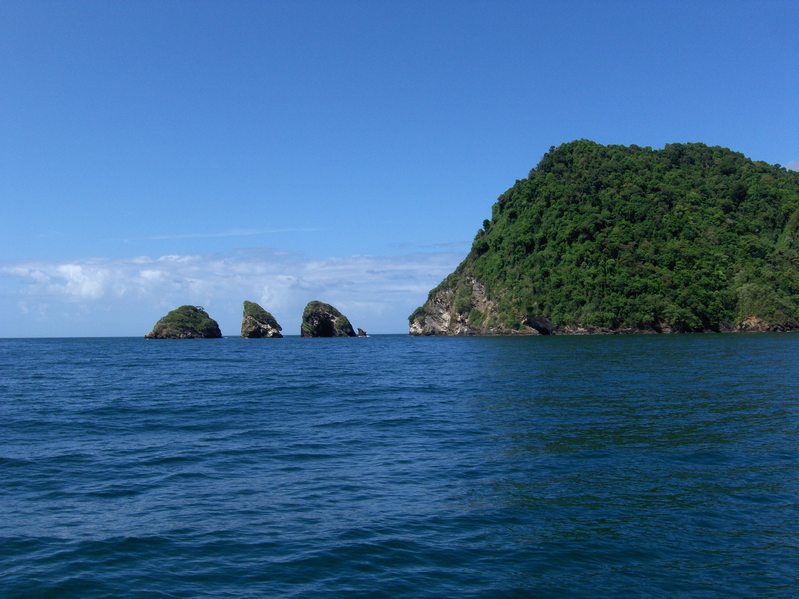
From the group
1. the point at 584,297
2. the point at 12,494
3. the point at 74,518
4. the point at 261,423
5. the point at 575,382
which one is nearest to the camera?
the point at 74,518

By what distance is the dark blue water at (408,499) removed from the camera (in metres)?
11.2

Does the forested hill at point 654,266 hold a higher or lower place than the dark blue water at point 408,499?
higher

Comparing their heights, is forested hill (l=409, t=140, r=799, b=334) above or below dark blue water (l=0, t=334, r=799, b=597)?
above

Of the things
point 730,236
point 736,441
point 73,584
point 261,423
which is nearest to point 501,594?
point 73,584

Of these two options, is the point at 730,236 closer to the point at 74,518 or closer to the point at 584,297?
the point at 584,297

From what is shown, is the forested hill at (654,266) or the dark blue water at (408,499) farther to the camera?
the forested hill at (654,266)

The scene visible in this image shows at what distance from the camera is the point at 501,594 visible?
10.5 meters

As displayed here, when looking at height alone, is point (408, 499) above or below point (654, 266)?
below

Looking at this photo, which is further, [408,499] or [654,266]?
[654,266]

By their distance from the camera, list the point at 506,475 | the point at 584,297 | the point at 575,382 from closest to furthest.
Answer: the point at 506,475 < the point at 575,382 < the point at 584,297

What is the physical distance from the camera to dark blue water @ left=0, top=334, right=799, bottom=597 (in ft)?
36.9

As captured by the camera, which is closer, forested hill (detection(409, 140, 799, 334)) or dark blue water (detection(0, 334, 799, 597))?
dark blue water (detection(0, 334, 799, 597))

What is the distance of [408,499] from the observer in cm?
1598

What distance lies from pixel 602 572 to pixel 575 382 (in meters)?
33.7
